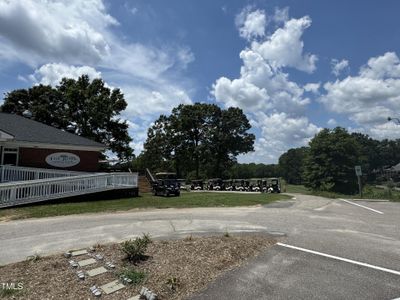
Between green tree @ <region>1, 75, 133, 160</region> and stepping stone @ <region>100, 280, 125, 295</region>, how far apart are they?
33422mm

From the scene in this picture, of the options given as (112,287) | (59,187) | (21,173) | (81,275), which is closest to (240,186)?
(59,187)

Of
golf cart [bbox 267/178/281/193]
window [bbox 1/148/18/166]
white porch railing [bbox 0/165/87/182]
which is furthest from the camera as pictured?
golf cart [bbox 267/178/281/193]

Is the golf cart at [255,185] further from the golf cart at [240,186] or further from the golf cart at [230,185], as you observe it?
the golf cart at [230,185]

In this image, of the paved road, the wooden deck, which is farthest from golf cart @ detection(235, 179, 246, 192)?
the paved road

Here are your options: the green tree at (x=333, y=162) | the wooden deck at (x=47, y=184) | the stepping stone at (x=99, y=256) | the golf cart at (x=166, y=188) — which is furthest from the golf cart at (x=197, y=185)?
the stepping stone at (x=99, y=256)

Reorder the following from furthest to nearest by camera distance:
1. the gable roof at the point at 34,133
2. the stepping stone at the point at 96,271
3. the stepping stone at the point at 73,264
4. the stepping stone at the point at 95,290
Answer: the gable roof at the point at 34,133, the stepping stone at the point at 73,264, the stepping stone at the point at 96,271, the stepping stone at the point at 95,290

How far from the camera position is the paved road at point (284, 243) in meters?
5.16

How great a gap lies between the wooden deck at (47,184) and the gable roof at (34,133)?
9.59 ft

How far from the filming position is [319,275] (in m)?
5.71

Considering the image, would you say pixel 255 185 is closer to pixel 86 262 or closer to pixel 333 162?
pixel 86 262

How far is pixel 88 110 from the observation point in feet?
122

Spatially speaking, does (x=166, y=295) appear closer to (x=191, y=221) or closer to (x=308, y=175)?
(x=191, y=221)

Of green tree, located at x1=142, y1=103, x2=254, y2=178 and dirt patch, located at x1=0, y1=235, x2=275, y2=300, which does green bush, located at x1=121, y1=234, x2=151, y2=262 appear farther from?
green tree, located at x1=142, y1=103, x2=254, y2=178

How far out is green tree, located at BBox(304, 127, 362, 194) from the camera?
188 feet
